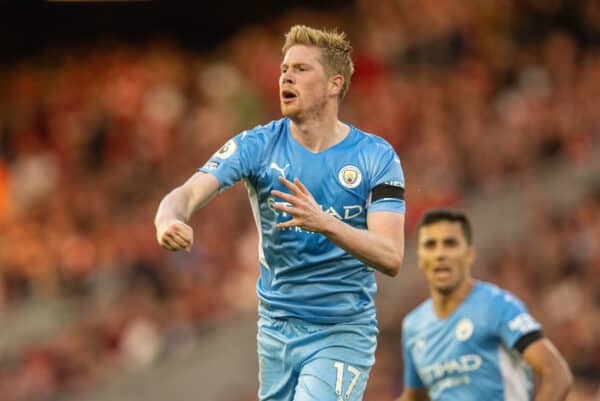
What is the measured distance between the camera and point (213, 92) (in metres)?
18.4

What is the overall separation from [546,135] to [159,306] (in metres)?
4.96

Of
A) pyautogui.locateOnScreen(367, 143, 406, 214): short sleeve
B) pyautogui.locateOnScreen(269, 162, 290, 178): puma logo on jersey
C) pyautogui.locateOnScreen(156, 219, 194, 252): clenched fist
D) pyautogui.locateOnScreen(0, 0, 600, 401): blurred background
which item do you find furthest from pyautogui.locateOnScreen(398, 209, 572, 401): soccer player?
pyautogui.locateOnScreen(0, 0, 600, 401): blurred background

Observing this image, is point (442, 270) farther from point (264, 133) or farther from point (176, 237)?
point (176, 237)

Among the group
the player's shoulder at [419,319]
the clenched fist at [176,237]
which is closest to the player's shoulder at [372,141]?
the clenched fist at [176,237]

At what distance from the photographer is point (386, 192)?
6227mm

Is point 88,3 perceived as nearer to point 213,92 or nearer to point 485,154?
point 213,92

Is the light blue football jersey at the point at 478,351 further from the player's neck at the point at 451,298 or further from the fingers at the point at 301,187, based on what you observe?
the fingers at the point at 301,187

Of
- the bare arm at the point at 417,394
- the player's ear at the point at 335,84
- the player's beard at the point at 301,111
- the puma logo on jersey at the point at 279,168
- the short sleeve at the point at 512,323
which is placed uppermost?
the player's ear at the point at 335,84

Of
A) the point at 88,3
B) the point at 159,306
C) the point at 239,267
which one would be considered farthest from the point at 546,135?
the point at 88,3

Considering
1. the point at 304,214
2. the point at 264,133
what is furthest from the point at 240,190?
the point at 304,214

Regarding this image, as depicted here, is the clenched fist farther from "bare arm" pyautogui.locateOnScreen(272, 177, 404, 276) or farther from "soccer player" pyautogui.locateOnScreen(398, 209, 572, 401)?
"soccer player" pyautogui.locateOnScreen(398, 209, 572, 401)

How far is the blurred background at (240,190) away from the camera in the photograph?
13.7m

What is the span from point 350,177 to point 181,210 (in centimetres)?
92

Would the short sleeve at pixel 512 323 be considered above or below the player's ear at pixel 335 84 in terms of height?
below
